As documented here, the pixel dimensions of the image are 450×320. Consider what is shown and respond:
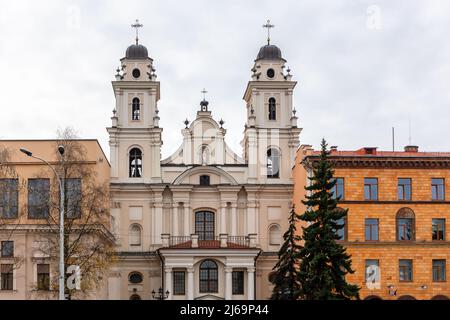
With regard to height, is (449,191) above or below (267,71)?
below

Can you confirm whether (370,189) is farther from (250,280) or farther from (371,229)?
(250,280)

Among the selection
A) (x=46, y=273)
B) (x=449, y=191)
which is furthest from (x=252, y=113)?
(x=46, y=273)

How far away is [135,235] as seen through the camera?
2522 inches

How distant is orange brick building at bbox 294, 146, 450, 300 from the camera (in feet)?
173

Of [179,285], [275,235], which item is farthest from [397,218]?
[179,285]

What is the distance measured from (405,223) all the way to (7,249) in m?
26.9

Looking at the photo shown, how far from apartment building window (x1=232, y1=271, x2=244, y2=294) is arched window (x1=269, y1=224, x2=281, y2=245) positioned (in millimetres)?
4637

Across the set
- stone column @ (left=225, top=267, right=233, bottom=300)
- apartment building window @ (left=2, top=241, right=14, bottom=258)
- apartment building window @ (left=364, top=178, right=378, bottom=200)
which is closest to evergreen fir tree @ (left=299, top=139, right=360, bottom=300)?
apartment building window @ (left=364, top=178, right=378, bottom=200)

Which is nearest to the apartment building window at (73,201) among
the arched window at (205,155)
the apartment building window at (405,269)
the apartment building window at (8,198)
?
the apartment building window at (8,198)

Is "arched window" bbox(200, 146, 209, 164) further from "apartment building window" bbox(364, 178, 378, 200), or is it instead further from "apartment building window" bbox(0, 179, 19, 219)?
"apartment building window" bbox(0, 179, 19, 219)
